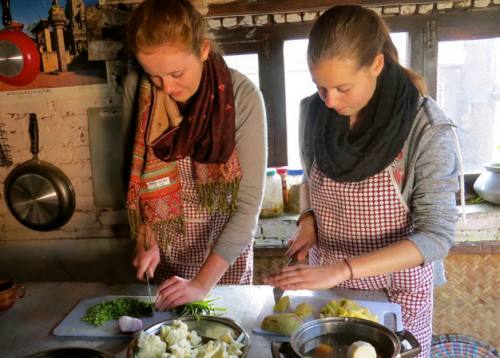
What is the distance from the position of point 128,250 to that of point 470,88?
6.19 feet

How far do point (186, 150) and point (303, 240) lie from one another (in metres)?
0.50

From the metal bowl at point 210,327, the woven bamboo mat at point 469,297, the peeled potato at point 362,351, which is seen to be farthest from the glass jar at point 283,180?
the peeled potato at point 362,351

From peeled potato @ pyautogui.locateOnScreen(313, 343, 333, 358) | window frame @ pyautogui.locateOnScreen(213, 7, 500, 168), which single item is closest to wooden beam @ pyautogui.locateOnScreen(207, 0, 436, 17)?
window frame @ pyautogui.locateOnScreen(213, 7, 500, 168)

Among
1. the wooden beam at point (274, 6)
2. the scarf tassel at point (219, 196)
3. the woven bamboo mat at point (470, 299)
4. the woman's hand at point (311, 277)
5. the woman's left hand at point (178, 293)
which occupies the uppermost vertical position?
the wooden beam at point (274, 6)

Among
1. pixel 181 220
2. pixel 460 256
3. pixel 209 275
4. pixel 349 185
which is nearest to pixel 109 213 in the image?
pixel 181 220

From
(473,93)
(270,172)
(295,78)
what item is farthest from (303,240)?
(473,93)

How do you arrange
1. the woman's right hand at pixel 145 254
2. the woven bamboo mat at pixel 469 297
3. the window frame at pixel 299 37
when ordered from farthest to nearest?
the woven bamboo mat at pixel 469 297 → the window frame at pixel 299 37 → the woman's right hand at pixel 145 254

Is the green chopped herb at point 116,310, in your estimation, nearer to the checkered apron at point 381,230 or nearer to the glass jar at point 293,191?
the checkered apron at point 381,230

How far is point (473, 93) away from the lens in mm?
2471

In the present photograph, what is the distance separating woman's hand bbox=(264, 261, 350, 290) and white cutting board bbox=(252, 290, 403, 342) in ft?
0.30

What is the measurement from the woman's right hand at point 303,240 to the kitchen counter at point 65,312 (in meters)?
0.16

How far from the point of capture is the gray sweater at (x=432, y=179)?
135cm

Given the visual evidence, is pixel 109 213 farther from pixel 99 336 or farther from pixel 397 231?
pixel 397 231

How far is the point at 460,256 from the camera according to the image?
2.40 metres
